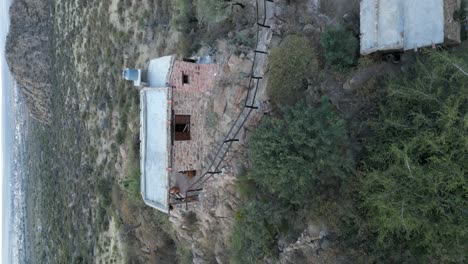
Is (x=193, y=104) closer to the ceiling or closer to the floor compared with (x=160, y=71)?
closer to the floor

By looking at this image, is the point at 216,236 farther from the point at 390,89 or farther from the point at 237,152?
the point at 390,89

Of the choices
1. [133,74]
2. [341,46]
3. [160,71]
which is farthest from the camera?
[133,74]

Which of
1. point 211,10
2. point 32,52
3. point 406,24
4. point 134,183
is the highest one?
point 32,52

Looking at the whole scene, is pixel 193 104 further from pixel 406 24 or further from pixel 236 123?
pixel 406 24

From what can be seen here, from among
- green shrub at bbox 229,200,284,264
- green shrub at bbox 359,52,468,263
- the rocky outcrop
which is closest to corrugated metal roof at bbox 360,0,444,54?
green shrub at bbox 359,52,468,263

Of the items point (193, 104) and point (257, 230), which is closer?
point (257, 230)

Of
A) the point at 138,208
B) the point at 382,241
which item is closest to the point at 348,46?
the point at 382,241

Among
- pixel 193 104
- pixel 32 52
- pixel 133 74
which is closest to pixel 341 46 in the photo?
pixel 193 104
